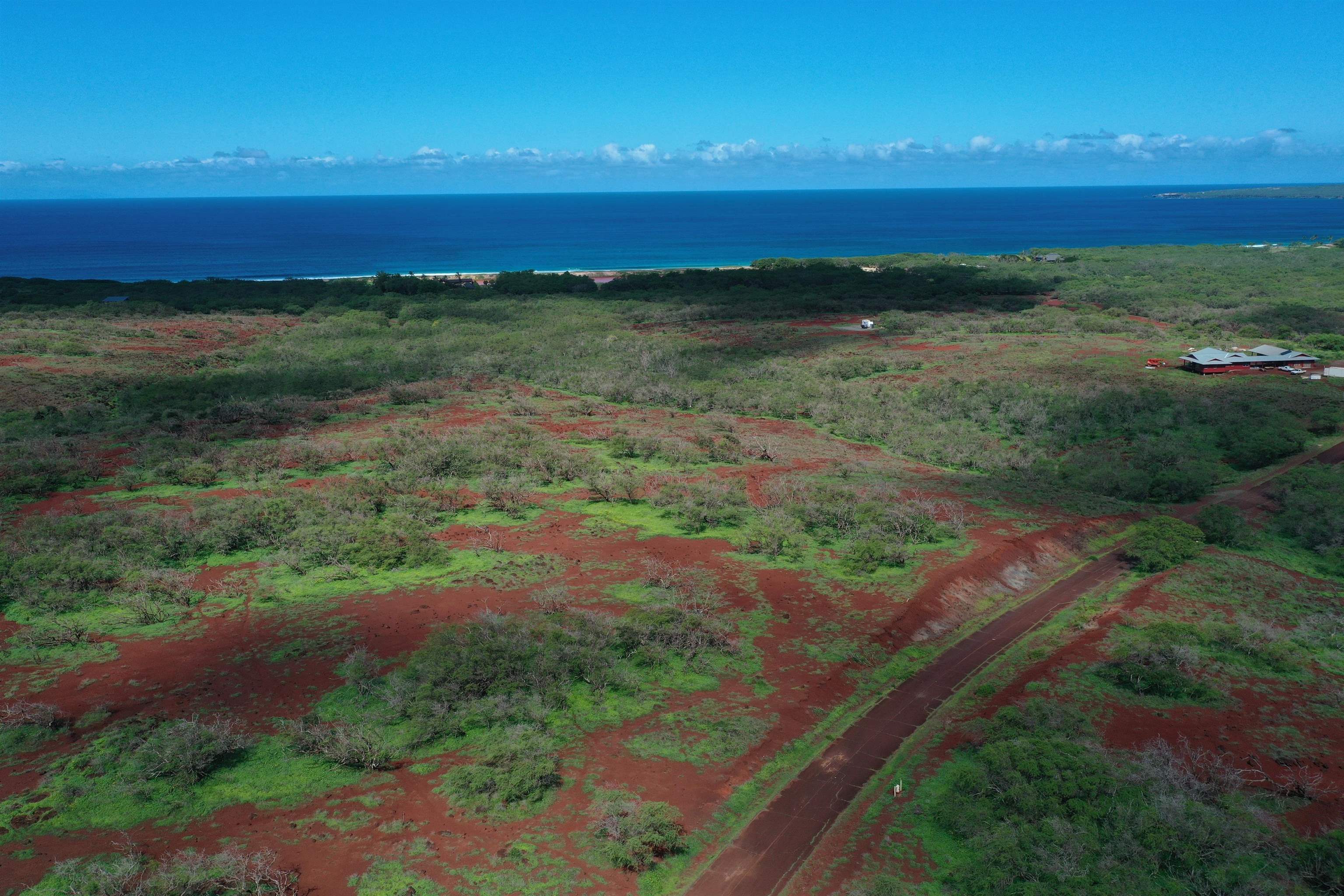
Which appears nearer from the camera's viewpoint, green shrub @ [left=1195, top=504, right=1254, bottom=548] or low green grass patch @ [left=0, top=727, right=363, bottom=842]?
low green grass patch @ [left=0, top=727, right=363, bottom=842]

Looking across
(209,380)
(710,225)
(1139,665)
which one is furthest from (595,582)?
(710,225)

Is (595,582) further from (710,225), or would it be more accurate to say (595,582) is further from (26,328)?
(710,225)

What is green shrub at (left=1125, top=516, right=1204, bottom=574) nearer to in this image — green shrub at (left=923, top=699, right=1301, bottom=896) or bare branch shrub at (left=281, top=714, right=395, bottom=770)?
green shrub at (left=923, top=699, right=1301, bottom=896)

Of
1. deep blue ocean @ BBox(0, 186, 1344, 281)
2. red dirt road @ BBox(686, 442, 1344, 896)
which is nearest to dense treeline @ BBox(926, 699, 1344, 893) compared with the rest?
red dirt road @ BBox(686, 442, 1344, 896)

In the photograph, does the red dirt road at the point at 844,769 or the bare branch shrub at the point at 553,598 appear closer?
the red dirt road at the point at 844,769

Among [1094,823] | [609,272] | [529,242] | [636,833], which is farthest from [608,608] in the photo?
[529,242]

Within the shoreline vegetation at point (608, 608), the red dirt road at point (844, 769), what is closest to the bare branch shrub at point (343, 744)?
the shoreline vegetation at point (608, 608)

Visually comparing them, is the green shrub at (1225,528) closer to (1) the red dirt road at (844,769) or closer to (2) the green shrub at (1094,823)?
(1) the red dirt road at (844,769)
